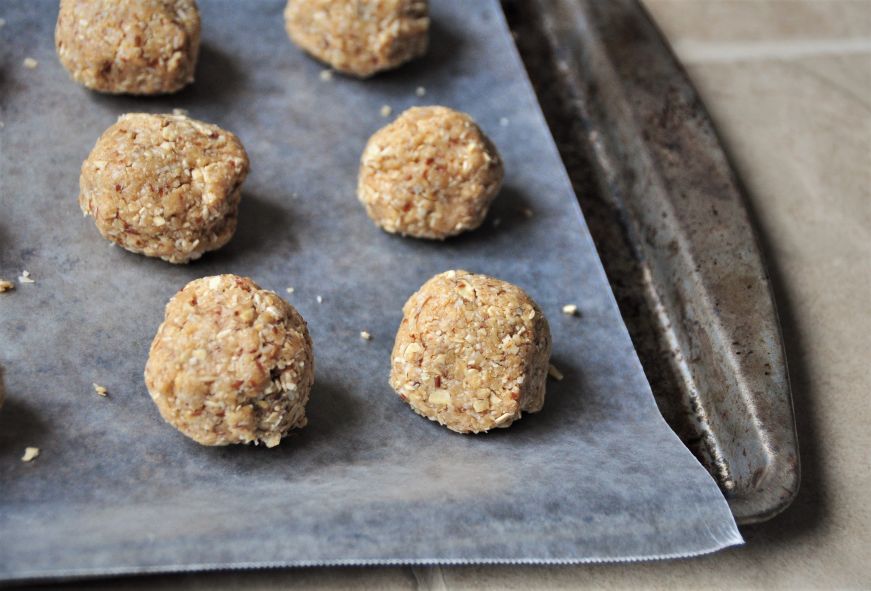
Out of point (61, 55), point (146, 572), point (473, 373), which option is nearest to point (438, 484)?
point (473, 373)

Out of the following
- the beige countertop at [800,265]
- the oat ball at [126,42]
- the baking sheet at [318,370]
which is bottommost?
the beige countertop at [800,265]

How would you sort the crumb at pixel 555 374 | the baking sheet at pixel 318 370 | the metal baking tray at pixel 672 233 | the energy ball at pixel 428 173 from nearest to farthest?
A: the baking sheet at pixel 318 370 → the metal baking tray at pixel 672 233 → the crumb at pixel 555 374 → the energy ball at pixel 428 173

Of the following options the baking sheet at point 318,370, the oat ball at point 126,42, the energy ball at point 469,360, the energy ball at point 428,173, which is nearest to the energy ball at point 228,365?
the baking sheet at point 318,370

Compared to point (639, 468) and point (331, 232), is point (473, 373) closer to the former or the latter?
point (639, 468)

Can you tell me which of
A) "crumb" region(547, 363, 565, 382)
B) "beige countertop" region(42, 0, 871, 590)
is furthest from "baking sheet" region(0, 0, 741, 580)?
"beige countertop" region(42, 0, 871, 590)

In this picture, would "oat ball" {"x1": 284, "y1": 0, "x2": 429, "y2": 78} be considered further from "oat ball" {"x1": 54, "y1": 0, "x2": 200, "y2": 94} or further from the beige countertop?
the beige countertop

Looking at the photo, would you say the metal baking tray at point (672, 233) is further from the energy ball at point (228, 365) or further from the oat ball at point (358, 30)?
the energy ball at point (228, 365)
